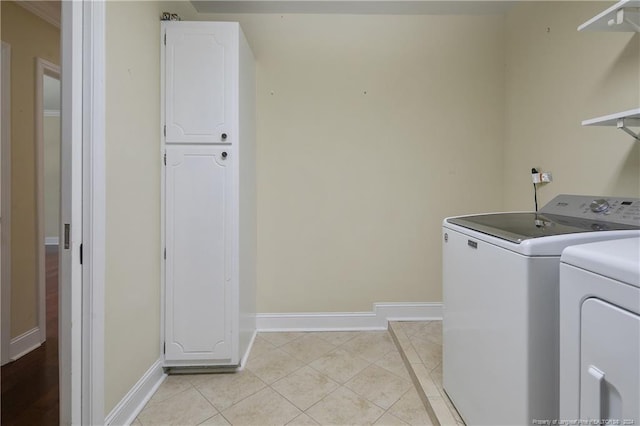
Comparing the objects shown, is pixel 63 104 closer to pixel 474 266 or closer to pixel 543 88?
pixel 474 266

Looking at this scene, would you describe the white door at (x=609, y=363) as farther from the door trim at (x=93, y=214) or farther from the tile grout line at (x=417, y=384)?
the door trim at (x=93, y=214)

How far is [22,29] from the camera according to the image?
6.38 ft

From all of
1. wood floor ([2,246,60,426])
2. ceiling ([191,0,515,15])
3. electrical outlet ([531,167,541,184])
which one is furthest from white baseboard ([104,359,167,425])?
electrical outlet ([531,167,541,184])

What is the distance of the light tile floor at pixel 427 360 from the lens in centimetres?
134

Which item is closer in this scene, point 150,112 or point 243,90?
point 150,112

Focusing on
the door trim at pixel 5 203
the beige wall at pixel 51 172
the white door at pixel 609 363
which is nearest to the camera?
the white door at pixel 609 363

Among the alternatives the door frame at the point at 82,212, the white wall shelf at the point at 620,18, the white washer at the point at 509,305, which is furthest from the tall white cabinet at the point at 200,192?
the white wall shelf at the point at 620,18

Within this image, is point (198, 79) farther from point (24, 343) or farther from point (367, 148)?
point (24, 343)

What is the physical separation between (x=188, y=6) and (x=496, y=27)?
2.48m

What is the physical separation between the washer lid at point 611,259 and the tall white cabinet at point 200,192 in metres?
1.58

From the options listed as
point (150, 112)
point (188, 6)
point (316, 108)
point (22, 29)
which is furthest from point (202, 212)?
point (22, 29)

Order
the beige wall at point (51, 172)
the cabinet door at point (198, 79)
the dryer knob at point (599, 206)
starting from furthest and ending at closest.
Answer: the beige wall at point (51, 172)
the cabinet door at point (198, 79)
the dryer knob at point (599, 206)

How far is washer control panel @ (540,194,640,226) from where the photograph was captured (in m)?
1.10

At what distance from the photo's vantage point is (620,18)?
115 cm
